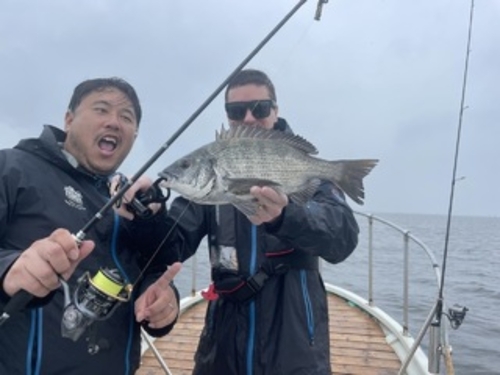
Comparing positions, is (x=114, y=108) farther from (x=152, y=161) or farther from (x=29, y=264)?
(x=29, y=264)

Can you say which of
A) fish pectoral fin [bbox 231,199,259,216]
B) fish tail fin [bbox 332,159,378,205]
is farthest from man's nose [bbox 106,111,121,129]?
fish tail fin [bbox 332,159,378,205]

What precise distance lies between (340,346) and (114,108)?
13.1 ft

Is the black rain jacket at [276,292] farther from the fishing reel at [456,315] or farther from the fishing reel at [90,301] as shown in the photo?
the fishing reel at [456,315]

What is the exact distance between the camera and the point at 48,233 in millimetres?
2338

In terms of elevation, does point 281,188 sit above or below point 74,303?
above

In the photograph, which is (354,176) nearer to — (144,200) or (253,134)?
(253,134)

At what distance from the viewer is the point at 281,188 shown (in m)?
2.65

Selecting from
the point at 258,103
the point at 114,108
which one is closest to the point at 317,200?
the point at 258,103

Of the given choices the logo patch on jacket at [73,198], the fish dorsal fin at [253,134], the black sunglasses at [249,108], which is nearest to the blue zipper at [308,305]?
the fish dorsal fin at [253,134]

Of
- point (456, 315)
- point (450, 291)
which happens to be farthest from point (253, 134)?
point (450, 291)

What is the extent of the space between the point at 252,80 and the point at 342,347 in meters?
3.61

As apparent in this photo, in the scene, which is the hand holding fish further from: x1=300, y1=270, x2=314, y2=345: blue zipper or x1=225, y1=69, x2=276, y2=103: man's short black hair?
x1=225, y1=69, x2=276, y2=103: man's short black hair

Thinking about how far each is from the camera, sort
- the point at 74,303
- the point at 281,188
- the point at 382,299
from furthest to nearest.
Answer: the point at 382,299 < the point at 281,188 < the point at 74,303

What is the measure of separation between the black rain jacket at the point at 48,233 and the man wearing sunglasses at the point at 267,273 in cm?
38
